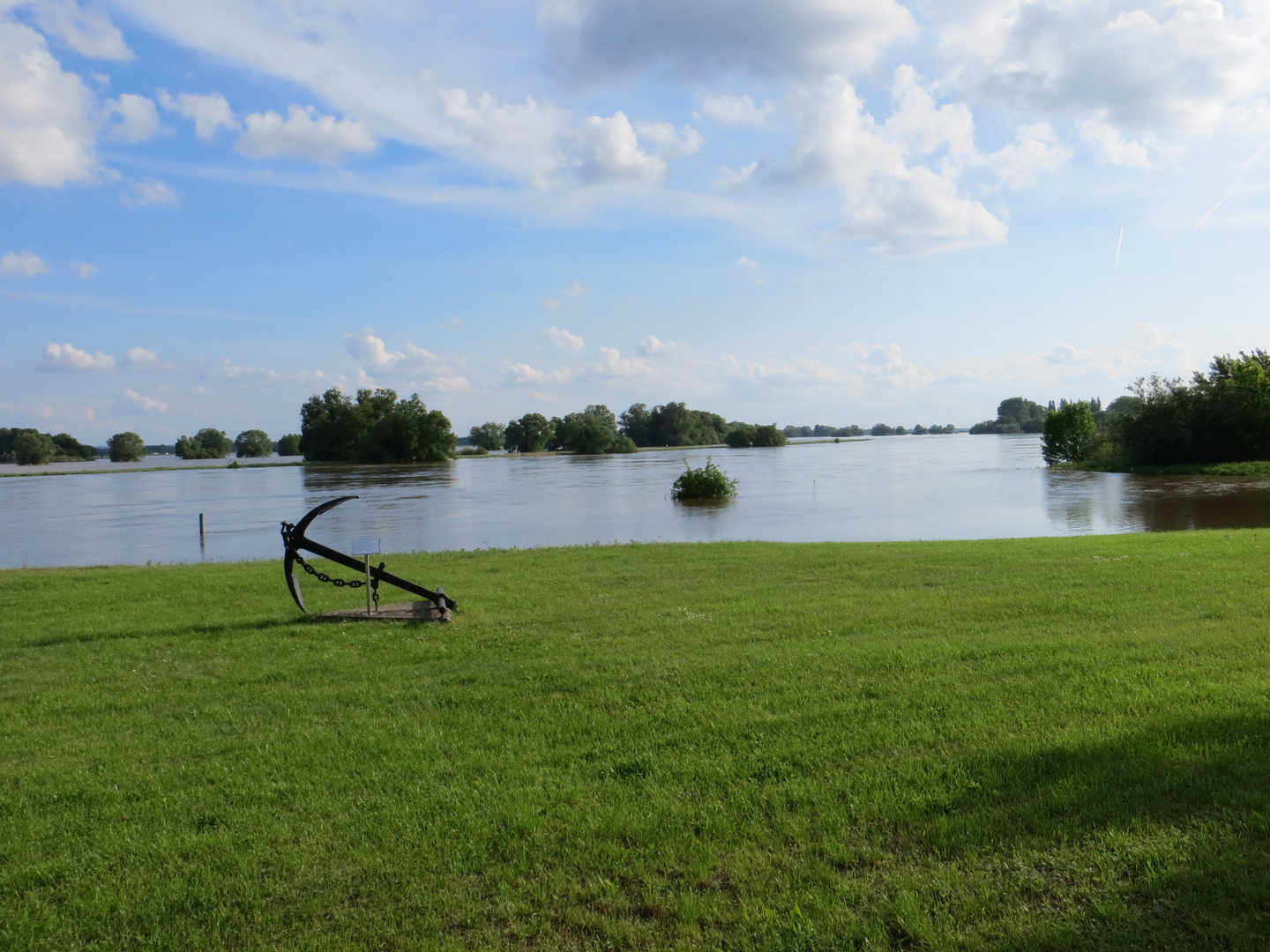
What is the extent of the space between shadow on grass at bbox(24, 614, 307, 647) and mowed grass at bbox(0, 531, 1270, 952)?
1.86 ft

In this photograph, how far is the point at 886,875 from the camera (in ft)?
12.2

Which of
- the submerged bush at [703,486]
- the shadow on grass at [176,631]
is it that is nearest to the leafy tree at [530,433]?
the submerged bush at [703,486]

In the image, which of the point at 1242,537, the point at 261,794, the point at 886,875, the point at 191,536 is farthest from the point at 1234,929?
the point at 191,536

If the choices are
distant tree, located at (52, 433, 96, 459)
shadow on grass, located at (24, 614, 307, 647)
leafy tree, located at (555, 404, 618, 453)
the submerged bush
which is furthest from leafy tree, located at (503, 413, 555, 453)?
shadow on grass, located at (24, 614, 307, 647)

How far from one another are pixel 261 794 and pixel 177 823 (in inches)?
18.8

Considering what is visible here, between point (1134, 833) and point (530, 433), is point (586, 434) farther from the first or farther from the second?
point (1134, 833)

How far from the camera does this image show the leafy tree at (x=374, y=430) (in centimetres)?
12119

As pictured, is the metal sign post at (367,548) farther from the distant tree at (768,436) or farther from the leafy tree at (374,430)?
the distant tree at (768,436)

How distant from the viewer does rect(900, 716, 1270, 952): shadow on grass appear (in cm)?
323

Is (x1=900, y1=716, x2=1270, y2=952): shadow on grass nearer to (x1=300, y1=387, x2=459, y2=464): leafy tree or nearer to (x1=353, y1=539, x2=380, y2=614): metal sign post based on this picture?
(x1=353, y1=539, x2=380, y2=614): metal sign post

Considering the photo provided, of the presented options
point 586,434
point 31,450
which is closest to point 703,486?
point 586,434

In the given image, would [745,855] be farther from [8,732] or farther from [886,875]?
[8,732]

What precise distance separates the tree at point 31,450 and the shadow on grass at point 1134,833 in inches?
6295

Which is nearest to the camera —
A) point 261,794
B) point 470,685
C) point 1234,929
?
point 1234,929
